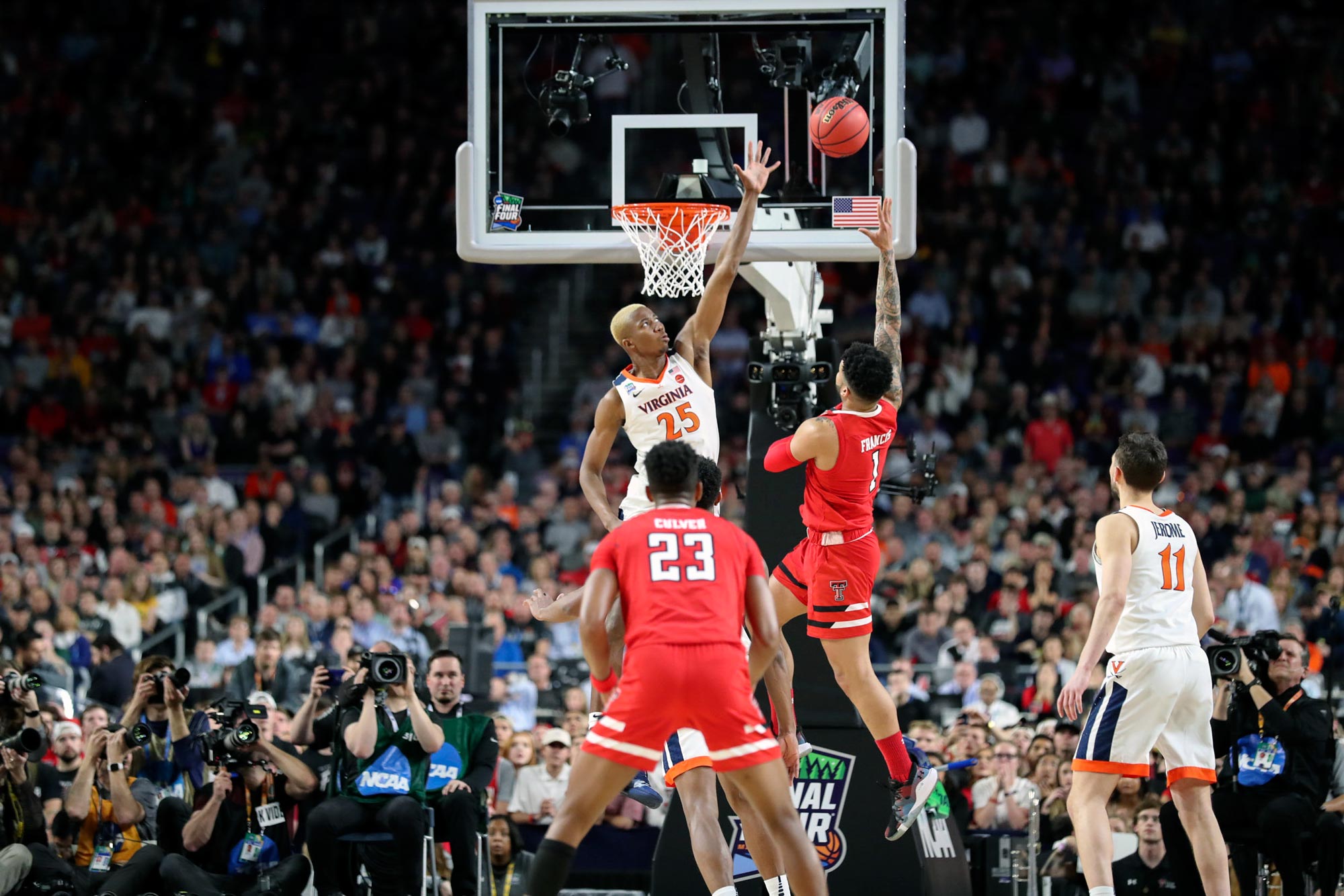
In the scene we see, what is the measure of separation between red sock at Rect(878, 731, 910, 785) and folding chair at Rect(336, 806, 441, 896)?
282 cm

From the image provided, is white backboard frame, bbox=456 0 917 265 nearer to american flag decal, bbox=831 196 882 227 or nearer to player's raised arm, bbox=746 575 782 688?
american flag decal, bbox=831 196 882 227

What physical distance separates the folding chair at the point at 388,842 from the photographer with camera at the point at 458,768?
0.13m

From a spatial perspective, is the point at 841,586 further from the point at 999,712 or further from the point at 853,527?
the point at 999,712

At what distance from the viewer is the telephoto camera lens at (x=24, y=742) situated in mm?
10438

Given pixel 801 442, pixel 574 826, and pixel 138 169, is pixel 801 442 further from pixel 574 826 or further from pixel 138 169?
pixel 138 169

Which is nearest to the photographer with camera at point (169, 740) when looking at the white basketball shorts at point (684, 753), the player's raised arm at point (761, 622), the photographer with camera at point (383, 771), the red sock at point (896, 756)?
the photographer with camera at point (383, 771)

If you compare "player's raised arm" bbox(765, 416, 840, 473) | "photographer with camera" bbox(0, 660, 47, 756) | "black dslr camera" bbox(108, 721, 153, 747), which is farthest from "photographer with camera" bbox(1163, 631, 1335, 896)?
"photographer with camera" bbox(0, 660, 47, 756)

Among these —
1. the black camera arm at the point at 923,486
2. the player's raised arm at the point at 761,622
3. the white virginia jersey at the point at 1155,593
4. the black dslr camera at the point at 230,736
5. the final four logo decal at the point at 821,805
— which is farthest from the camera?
the black dslr camera at the point at 230,736

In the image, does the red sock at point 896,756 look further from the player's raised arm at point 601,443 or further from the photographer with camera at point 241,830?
the photographer with camera at point 241,830

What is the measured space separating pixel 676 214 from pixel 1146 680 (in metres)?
3.65

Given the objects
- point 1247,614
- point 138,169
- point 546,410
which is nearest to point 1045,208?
point 546,410

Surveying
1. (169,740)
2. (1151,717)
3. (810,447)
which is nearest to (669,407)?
(810,447)

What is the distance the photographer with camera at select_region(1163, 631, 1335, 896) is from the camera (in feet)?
32.8

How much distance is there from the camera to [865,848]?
1013cm
